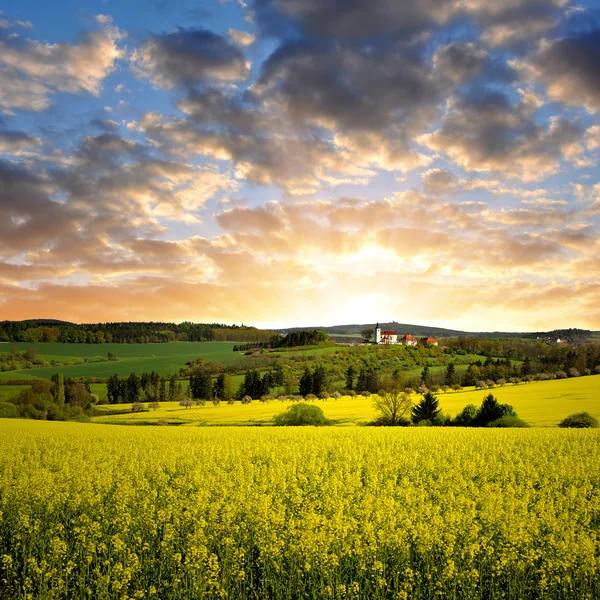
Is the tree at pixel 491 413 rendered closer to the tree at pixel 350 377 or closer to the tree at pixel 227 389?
the tree at pixel 350 377

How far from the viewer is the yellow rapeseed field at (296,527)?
8883 millimetres

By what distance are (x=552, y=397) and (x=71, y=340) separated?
141826 millimetres

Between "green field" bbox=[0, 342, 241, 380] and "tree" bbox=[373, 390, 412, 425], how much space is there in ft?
238

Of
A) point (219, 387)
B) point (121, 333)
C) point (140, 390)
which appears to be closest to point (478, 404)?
point (219, 387)

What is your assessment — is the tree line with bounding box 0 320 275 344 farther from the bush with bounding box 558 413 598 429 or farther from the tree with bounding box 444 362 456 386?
the bush with bounding box 558 413 598 429

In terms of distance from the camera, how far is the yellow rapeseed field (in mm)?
8883

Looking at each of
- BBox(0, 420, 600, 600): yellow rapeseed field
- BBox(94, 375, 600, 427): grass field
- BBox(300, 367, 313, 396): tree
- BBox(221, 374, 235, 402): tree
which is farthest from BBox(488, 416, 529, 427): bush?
BBox(221, 374, 235, 402): tree

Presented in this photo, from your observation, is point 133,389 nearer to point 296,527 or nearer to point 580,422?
point 580,422

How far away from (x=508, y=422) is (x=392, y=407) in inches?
530

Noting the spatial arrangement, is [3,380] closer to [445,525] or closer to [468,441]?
[468,441]

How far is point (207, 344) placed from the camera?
552 ft

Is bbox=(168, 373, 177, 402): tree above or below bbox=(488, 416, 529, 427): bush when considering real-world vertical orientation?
below

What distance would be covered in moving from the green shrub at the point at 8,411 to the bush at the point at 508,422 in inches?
2315

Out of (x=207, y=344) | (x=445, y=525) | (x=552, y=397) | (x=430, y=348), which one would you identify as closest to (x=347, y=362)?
(x=430, y=348)
